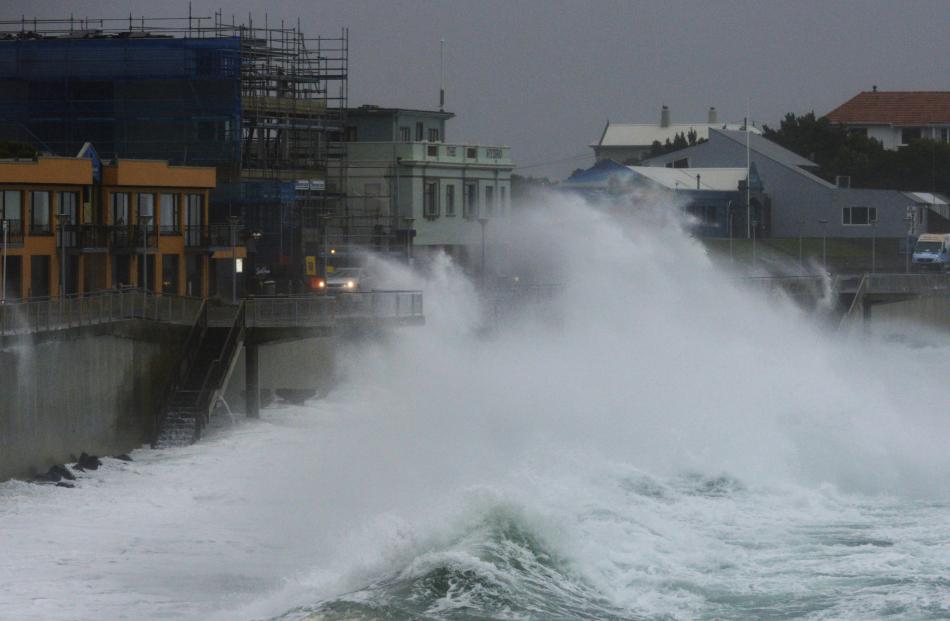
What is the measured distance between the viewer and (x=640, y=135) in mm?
128125

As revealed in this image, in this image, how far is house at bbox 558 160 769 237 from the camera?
85.0 metres

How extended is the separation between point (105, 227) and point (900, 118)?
263 feet

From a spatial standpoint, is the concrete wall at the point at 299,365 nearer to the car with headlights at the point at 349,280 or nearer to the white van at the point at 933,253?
the car with headlights at the point at 349,280

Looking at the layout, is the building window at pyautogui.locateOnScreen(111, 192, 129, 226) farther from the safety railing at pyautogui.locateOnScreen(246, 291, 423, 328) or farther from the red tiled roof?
the red tiled roof

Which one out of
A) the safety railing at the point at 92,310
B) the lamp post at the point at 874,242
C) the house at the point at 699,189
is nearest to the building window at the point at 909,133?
the house at the point at 699,189

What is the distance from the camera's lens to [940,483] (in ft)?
102

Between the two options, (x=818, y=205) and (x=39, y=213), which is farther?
(x=818, y=205)

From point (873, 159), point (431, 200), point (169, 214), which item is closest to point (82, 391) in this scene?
point (169, 214)

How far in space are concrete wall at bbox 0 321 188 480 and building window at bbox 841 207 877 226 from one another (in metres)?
59.5

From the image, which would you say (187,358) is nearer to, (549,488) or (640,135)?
(549,488)

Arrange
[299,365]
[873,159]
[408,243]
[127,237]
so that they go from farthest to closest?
1. [873,159]
2. [408,243]
3. [127,237]
4. [299,365]

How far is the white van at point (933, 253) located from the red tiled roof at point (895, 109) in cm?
3703

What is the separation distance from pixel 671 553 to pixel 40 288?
2387 cm

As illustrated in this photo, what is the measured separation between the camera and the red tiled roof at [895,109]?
11356cm
